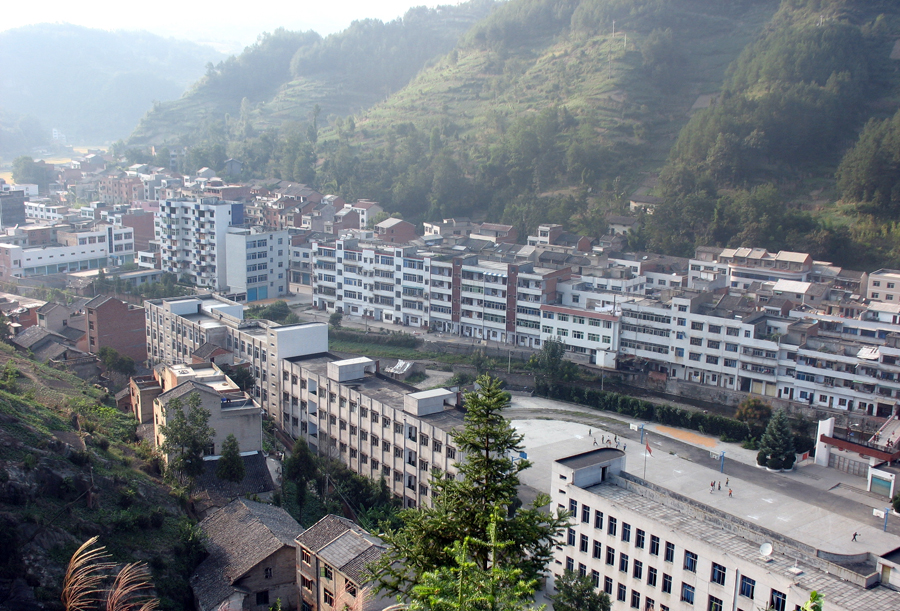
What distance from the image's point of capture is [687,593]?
13.7m

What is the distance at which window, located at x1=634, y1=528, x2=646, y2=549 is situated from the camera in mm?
14305

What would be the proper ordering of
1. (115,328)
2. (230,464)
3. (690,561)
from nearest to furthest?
(690,561) < (230,464) < (115,328)

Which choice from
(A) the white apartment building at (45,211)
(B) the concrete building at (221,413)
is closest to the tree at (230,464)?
(B) the concrete building at (221,413)

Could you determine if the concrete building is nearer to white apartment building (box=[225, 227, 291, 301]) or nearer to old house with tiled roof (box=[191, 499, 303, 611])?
old house with tiled roof (box=[191, 499, 303, 611])

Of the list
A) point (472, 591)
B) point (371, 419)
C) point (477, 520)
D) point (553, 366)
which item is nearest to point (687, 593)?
point (477, 520)

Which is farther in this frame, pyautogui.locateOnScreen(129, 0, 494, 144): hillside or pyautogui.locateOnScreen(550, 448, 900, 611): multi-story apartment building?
pyautogui.locateOnScreen(129, 0, 494, 144): hillside

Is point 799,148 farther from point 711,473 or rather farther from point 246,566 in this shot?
point 246,566

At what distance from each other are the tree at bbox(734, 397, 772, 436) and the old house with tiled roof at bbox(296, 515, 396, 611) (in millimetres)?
16117

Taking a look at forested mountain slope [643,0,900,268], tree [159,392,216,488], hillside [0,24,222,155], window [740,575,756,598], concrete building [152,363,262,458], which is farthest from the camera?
hillside [0,24,222,155]

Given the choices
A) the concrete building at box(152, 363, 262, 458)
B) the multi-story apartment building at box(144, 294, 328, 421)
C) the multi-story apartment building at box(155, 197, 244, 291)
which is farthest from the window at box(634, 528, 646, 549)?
the multi-story apartment building at box(155, 197, 244, 291)

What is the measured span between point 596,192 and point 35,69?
4073 inches

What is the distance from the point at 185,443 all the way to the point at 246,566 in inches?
161

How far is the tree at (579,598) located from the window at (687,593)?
1430 millimetres

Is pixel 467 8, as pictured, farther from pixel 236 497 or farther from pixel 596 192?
pixel 236 497
